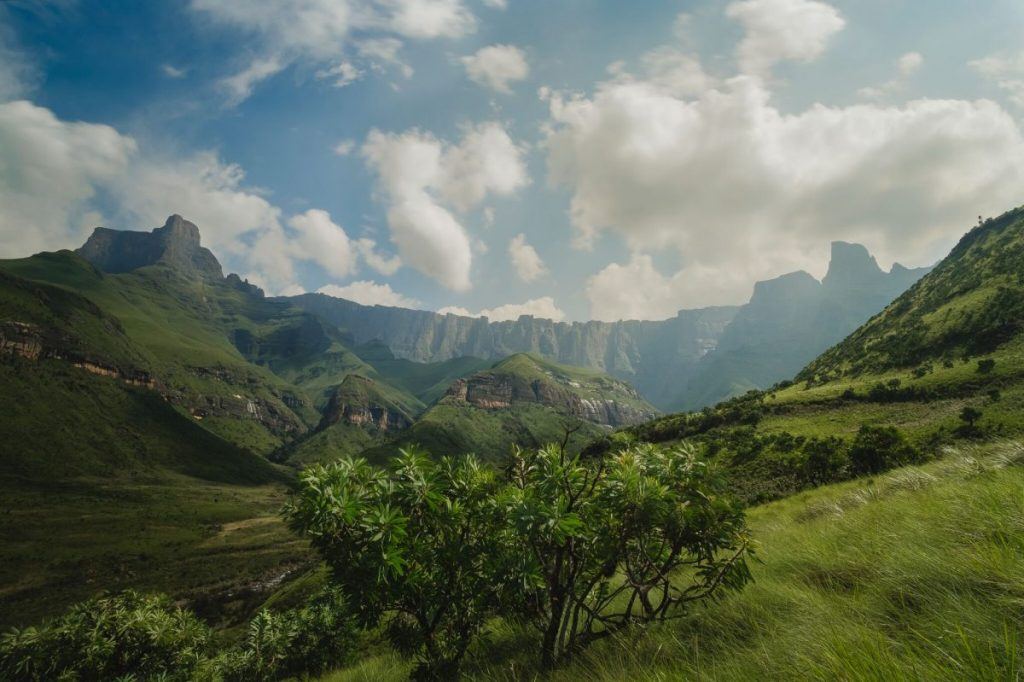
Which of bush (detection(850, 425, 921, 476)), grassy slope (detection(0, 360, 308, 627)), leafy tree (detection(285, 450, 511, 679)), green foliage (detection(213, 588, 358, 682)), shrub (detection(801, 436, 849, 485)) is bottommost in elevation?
grassy slope (detection(0, 360, 308, 627))

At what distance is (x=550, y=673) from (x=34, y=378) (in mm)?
295057

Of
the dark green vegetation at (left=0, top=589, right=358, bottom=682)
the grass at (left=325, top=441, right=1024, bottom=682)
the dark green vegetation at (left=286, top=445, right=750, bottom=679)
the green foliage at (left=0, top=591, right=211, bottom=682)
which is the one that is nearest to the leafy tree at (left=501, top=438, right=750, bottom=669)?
the dark green vegetation at (left=286, top=445, right=750, bottom=679)

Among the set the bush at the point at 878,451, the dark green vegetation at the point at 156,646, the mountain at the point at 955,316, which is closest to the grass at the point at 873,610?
the dark green vegetation at the point at 156,646

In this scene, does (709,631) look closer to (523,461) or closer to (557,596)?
(557,596)

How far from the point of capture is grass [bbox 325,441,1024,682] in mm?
3236

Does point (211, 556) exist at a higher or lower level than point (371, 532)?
lower

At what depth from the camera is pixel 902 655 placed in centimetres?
343

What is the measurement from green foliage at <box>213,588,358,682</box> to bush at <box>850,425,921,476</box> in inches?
1900

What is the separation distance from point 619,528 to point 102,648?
104 ft

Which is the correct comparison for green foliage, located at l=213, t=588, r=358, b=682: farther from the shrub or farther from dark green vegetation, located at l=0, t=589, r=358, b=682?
the shrub

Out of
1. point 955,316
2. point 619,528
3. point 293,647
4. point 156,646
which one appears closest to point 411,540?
point 619,528

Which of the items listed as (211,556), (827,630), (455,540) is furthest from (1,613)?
(827,630)

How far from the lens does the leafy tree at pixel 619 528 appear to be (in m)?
6.79

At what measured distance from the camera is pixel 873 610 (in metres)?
4.54
